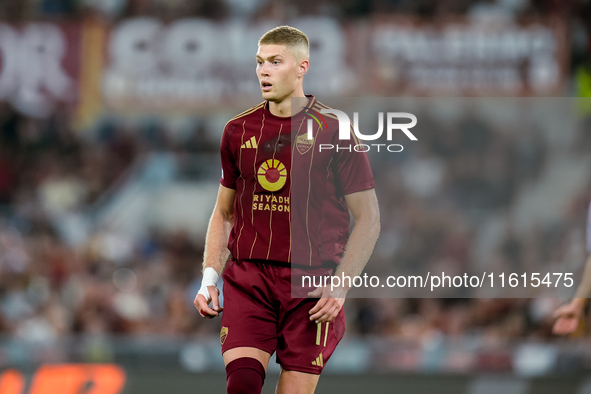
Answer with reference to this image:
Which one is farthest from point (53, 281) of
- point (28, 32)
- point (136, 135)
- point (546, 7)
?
point (546, 7)

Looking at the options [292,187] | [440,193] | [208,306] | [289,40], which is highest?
[289,40]

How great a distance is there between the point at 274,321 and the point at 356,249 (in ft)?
1.76

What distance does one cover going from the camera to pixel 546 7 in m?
11.8

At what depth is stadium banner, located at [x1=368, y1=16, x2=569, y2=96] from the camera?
1141 centimetres

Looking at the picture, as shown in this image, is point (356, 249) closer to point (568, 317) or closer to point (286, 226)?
point (286, 226)

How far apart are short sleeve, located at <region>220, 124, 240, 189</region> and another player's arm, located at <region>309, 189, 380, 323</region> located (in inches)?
23.0

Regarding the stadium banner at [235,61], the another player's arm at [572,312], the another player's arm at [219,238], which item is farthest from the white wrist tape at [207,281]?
→ the stadium banner at [235,61]

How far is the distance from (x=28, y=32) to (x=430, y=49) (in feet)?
19.2

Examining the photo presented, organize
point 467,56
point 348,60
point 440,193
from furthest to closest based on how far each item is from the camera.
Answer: point 348,60, point 467,56, point 440,193

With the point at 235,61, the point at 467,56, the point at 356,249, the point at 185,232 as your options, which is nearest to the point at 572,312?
the point at 356,249

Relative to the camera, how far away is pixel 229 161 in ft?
13.8

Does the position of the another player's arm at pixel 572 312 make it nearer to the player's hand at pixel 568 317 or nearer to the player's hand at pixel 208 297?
the player's hand at pixel 568 317

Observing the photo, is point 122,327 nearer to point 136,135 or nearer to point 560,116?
point 136,135

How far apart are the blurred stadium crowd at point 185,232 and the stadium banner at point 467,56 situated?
303 millimetres
